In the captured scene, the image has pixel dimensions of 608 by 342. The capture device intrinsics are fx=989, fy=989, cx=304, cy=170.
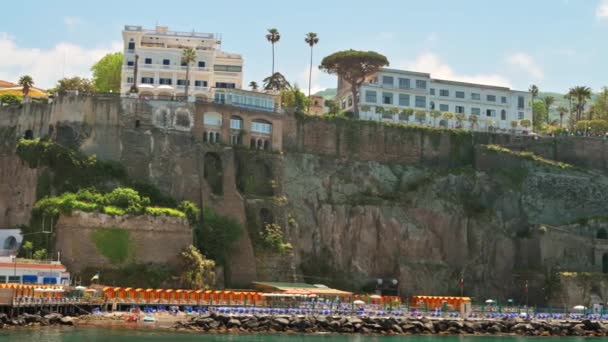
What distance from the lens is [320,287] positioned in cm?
8831

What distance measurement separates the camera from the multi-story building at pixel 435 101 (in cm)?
11394

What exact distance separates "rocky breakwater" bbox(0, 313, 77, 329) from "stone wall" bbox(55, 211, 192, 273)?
1057cm

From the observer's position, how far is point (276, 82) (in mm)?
116938

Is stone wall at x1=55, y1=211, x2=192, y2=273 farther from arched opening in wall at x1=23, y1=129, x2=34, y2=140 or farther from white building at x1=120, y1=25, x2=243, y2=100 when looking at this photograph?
white building at x1=120, y1=25, x2=243, y2=100

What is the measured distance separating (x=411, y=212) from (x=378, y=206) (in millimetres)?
3803

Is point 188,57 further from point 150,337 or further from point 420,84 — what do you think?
point 150,337

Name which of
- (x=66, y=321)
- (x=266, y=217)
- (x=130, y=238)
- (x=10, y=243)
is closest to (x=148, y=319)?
(x=66, y=321)

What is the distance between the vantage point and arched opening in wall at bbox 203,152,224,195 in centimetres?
9219

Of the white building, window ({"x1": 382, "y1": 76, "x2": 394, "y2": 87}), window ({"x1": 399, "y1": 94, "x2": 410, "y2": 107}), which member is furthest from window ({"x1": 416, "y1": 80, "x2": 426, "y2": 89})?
the white building

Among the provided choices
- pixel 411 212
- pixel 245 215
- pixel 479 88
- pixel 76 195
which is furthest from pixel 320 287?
pixel 479 88

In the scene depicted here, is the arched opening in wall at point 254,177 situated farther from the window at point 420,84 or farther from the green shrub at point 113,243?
the window at point 420,84

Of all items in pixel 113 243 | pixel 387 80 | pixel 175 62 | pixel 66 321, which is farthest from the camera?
pixel 387 80

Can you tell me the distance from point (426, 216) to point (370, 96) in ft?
64.3

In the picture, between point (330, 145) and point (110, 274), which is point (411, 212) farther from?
point (110, 274)
